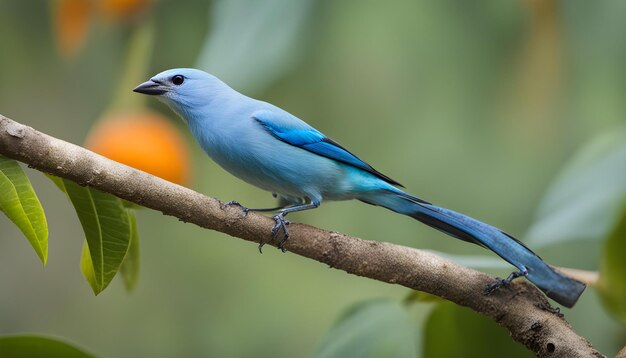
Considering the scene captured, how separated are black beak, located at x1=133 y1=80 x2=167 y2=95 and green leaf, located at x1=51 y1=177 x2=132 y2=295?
0.67ft

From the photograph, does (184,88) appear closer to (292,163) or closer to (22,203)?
(292,163)

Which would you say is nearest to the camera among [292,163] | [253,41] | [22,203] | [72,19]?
[22,203]

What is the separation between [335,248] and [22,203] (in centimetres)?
34

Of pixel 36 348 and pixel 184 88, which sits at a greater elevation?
pixel 184 88

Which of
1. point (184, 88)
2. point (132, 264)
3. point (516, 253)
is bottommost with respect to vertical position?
point (132, 264)

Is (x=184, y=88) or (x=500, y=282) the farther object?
(x=184, y=88)

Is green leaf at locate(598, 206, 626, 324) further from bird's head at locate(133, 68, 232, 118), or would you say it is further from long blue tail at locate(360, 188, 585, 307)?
bird's head at locate(133, 68, 232, 118)

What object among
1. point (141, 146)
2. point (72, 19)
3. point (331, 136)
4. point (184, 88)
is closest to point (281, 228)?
point (184, 88)

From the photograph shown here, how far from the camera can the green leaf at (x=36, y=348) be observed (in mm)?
1031

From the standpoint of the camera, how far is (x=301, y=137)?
116cm

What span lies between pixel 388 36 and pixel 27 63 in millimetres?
1120

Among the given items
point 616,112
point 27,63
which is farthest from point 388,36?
point 27,63

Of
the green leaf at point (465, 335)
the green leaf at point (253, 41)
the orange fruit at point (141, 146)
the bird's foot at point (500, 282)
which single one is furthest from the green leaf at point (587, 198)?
the orange fruit at point (141, 146)

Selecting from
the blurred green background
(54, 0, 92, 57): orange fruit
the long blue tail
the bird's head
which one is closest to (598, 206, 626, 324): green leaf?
the long blue tail
